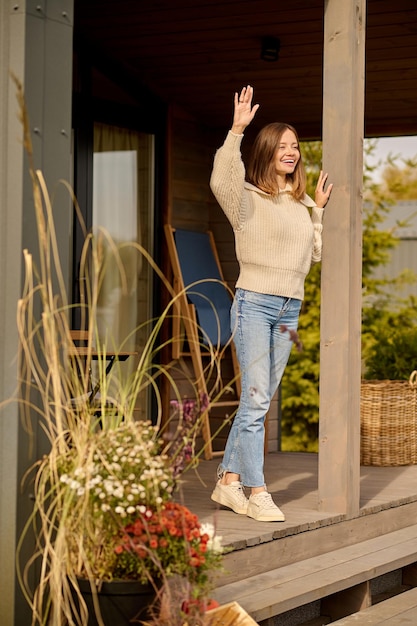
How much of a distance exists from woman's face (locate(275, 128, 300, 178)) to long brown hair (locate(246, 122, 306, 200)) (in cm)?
1

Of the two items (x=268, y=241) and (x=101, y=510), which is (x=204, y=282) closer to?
(x=268, y=241)

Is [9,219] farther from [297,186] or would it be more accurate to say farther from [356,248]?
[356,248]

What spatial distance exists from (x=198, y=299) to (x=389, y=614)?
299 centimetres

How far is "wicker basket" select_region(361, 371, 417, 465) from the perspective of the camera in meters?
6.17

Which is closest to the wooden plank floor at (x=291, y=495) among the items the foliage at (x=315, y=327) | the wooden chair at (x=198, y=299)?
the wooden chair at (x=198, y=299)

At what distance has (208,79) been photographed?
249 inches

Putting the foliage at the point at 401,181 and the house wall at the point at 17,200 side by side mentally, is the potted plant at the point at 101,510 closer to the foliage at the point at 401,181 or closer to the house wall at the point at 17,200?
the house wall at the point at 17,200

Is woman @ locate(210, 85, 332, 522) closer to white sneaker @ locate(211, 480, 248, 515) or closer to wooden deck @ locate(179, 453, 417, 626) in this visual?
white sneaker @ locate(211, 480, 248, 515)

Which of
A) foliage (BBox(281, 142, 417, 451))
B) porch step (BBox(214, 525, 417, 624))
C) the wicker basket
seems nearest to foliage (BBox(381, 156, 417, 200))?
foliage (BBox(281, 142, 417, 451))

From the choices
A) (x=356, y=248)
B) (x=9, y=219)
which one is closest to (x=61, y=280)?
(x=9, y=219)

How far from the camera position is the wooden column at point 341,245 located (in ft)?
14.6

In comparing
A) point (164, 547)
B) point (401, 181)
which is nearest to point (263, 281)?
point (164, 547)

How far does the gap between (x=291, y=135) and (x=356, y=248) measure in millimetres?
569

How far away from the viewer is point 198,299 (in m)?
6.62
